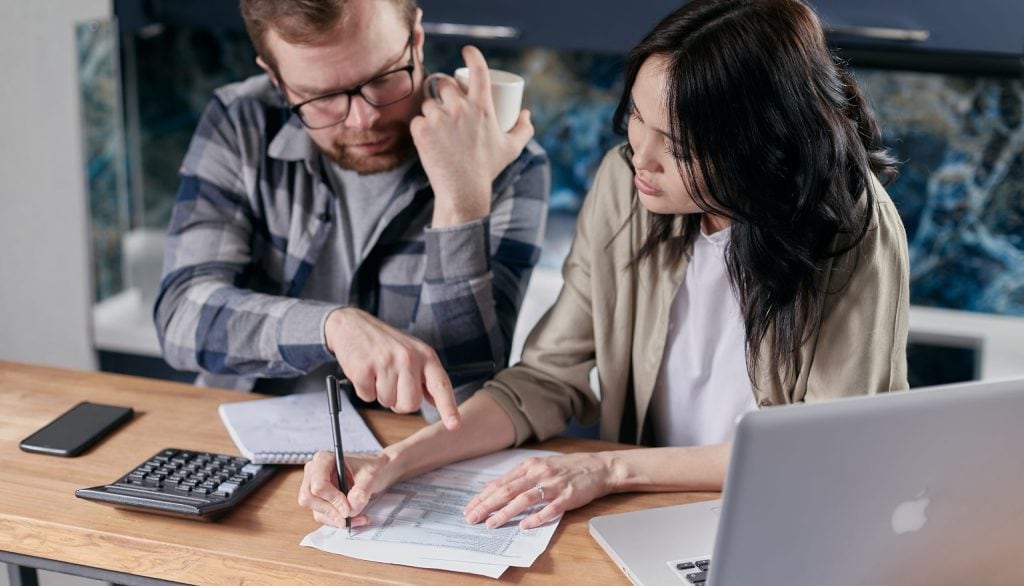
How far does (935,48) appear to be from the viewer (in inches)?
87.6

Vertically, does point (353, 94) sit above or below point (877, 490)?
above

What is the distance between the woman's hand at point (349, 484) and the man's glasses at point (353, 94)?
0.57 meters

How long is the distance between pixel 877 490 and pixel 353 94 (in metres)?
0.98

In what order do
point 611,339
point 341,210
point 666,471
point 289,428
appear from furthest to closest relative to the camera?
1. point 341,210
2. point 611,339
3. point 289,428
4. point 666,471

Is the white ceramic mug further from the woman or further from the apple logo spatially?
the apple logo

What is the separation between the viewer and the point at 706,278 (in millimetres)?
1520

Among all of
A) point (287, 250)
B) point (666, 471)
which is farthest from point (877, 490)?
point (287, 250)

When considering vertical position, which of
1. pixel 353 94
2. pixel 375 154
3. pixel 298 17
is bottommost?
pixel 375 154

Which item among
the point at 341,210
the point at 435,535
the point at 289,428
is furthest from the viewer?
the point at 341,210

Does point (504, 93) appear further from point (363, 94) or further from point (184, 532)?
point (184, 532)

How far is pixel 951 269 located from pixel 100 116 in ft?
6.84

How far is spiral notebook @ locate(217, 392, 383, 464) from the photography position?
136 cm

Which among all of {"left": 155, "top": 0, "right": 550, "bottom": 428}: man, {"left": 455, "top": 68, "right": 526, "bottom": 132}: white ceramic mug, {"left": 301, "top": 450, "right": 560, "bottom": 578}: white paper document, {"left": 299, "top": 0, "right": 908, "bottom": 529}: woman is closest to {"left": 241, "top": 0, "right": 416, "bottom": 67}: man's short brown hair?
{"left": 155, "top": 0, "right": 550, "bottom": 428}: man

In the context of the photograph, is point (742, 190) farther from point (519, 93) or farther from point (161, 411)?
point (161, 411)
